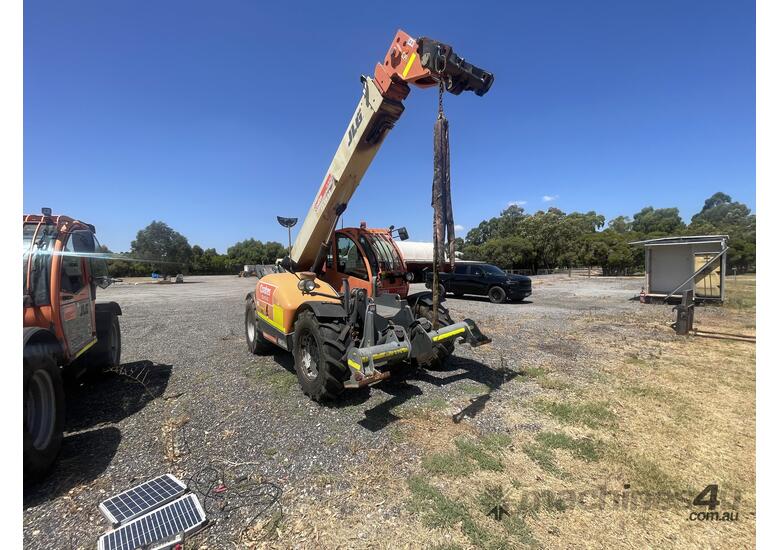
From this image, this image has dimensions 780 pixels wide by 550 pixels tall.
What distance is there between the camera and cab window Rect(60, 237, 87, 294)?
13.0 feet

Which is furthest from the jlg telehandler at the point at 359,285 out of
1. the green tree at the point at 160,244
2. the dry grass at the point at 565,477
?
the green tree at the point at 160,244

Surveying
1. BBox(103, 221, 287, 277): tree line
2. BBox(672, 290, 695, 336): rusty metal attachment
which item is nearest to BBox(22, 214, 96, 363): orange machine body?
BBox(672, 290, 695, 336): rusty metal attachment

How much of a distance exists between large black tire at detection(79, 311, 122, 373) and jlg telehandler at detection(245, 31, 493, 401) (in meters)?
2.23

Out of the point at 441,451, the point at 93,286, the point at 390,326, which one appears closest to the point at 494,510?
the point at 441,451

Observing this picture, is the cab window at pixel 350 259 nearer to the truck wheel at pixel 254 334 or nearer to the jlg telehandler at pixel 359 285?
the jlg telehandler at pixel 359 285

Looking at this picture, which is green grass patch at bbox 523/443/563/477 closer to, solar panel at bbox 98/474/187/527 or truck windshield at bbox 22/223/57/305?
solar panel at bbox 98/474/187/527

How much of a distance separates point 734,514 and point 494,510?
1836 millimetres

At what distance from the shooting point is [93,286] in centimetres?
525

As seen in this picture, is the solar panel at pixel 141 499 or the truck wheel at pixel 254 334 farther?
the truck wheel at pixel 254 334

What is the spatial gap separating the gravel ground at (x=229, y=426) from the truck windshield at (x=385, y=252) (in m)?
1.93

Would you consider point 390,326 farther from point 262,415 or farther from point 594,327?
point 594,327

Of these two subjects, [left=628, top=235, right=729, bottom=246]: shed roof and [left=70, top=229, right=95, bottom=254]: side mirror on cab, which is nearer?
[left=70, top=229, right=95, bottom=254]: side mirror on cab

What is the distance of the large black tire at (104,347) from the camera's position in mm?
5148

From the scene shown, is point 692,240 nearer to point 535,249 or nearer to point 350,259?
point 350,259
